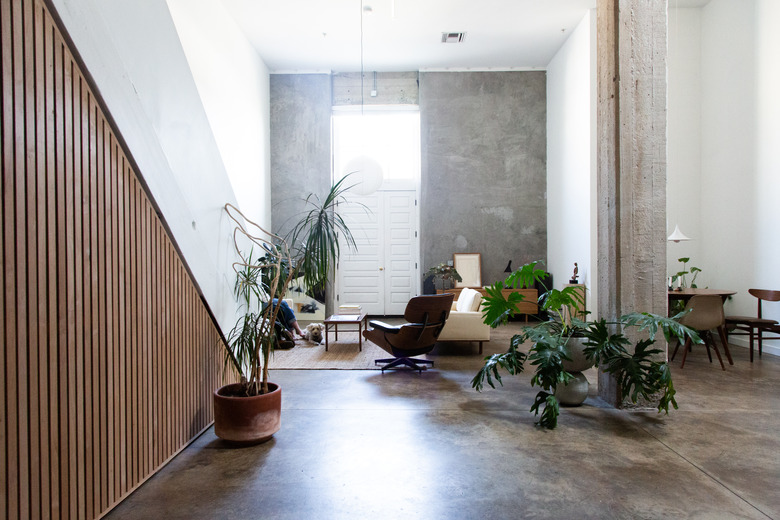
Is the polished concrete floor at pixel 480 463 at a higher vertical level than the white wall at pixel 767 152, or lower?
lower

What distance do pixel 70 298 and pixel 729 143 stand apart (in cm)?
847

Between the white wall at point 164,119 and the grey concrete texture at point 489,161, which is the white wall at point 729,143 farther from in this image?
the white wall at point 164,119

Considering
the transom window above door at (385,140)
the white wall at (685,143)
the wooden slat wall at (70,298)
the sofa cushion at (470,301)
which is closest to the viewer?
the wooden slat wall at (70,298)

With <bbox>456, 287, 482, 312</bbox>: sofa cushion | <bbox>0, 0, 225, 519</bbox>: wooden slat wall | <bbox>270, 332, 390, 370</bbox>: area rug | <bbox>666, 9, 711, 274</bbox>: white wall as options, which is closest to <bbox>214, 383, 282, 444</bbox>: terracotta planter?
<bbox>0, 0, 225, 519</bbox>: wooden slat wall

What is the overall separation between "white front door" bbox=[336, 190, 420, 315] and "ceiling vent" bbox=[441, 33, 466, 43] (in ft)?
10.1

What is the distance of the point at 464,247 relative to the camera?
10109mm

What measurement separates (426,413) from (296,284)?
19.9 ft

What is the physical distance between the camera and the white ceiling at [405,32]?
7465 mm

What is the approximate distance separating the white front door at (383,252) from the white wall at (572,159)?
2.89 meters

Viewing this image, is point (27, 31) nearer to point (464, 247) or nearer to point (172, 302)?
point (172, 302)

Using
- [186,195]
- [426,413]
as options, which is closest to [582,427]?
[426,413]

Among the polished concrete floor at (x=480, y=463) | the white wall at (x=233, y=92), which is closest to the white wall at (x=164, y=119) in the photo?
the polished concrete floor at (x=480, y=463)

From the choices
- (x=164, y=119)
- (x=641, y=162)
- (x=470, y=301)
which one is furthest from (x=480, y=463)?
(x=470, y=301)

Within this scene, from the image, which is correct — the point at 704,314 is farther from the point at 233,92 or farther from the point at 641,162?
the point at 233,92
